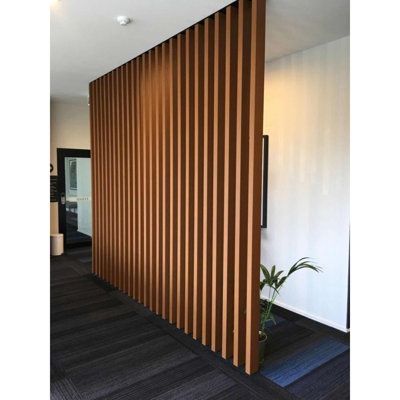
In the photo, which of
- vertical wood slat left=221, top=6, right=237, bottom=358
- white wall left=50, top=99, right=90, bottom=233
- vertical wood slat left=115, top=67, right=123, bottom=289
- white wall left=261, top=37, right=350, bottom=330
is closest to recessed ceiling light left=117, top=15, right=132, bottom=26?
vertical wood slat left=221, top=6, right=237, bottom=358

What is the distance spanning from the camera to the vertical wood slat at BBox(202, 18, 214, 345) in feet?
9.12

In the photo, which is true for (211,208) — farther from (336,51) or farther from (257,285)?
(336,51)

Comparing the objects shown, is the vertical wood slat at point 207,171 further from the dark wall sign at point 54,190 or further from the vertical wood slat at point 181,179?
the dark wall sign at point 54,190

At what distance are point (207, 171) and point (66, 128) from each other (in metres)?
4.73

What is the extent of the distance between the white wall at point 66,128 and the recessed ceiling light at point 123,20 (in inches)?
151

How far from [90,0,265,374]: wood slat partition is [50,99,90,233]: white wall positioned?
270 centimetres

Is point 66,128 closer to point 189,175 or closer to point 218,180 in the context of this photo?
point 189,175

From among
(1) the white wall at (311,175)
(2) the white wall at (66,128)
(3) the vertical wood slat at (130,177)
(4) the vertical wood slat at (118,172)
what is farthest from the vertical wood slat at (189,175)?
(2) the white wall at (66,128)

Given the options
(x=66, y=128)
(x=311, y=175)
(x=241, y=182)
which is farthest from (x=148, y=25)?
(x=66, y=128)

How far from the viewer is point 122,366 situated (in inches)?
104
